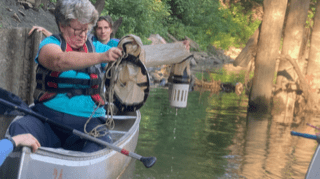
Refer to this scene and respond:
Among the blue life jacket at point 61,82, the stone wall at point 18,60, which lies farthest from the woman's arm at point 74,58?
the stone wall at point 18,60

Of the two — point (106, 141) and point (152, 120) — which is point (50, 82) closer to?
point (106, 141)

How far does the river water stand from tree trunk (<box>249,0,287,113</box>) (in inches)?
21.7

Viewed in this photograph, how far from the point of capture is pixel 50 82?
344 centimetres

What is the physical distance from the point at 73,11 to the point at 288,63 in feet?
27.5

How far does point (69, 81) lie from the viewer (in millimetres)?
3451

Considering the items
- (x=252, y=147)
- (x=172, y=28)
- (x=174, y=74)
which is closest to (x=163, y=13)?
(x=172, y=28)

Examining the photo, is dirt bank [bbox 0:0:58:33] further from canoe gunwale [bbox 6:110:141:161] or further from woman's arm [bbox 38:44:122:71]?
woman's arm [bbox 38:44:122:71]

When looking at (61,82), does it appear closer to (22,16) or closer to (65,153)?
(65,153)

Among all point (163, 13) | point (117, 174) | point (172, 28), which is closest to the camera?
point (117, 174)

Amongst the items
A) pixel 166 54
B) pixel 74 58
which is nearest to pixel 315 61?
pixel 166 54

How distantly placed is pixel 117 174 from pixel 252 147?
310 centimetres

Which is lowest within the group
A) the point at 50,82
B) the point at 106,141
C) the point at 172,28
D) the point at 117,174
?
the point at 117,174

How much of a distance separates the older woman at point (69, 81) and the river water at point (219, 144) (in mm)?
1822

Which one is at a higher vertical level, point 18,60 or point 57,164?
point 18,60
